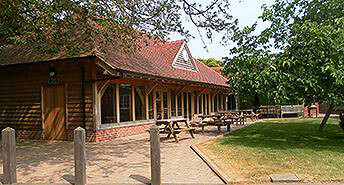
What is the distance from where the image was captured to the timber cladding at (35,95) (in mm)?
12031

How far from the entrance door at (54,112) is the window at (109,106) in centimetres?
163

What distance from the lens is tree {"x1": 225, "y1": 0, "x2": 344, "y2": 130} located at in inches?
332

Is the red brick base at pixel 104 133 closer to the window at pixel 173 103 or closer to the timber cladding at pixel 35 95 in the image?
the timber cladding at pixel 35 95

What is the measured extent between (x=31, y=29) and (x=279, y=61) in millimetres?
7247

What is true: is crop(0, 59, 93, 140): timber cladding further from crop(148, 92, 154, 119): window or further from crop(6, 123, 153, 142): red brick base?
crop(148, 92, 154, 119): window

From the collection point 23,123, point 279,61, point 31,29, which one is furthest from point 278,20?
point 23,123

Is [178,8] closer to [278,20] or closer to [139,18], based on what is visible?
[139,18]

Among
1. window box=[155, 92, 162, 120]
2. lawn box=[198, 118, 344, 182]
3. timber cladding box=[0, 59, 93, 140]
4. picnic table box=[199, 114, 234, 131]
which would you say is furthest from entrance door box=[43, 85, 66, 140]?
picnic table box=[199, 114, 234, 131]

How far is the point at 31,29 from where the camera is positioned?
8.78m

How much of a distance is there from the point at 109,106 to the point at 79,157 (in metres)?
7.20

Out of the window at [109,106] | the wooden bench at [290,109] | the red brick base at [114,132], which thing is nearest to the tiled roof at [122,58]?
the window at [109,106]

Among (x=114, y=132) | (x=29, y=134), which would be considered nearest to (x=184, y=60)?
(x=114, y=132)

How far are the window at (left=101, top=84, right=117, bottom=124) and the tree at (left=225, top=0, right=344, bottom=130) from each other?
17.1ft

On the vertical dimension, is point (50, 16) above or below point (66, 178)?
above
